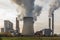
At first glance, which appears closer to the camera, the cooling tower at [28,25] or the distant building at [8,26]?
the cooling tower at [28,25]

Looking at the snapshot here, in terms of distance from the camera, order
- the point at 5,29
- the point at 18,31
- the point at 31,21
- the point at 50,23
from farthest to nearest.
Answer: the point at 5,29, the point at 18,31, the point at 50,23, the point at 31,21

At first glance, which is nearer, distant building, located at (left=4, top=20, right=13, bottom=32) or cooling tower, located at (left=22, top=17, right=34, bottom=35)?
cooling tower, located at (left=22, top=17, right=34, bottom=35)

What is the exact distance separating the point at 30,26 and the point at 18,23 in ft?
38.9

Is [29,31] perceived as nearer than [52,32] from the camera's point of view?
Yes

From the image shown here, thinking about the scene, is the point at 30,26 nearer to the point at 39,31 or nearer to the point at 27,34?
the point at 27,34

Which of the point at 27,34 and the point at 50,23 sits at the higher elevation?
the point at 50,23

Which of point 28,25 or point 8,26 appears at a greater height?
point 28,25

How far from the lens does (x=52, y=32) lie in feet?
177

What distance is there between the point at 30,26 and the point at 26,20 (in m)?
2.11

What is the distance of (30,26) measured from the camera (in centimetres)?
4419

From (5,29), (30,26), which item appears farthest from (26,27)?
(5,29)

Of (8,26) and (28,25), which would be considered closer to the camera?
(28,25)

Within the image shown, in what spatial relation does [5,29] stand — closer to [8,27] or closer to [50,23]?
[8,27]

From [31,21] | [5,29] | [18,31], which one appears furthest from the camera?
[5,29]
